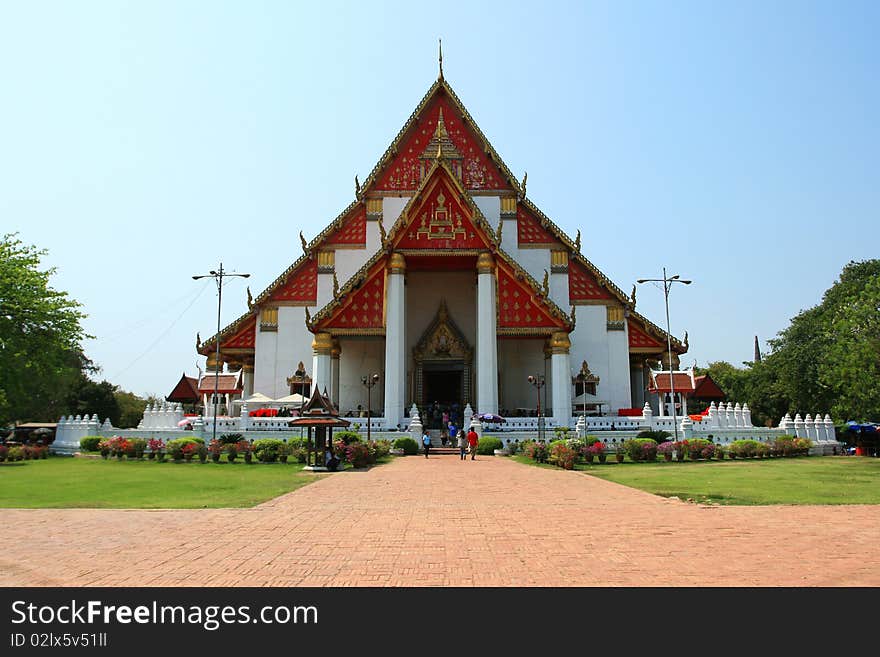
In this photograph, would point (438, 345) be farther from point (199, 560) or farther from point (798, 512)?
point (199, 560)

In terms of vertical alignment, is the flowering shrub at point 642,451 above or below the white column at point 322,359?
below

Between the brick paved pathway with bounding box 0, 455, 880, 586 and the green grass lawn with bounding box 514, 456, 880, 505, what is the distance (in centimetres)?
123

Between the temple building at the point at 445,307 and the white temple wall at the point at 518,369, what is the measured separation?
0.19ft

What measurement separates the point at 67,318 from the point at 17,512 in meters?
23.5

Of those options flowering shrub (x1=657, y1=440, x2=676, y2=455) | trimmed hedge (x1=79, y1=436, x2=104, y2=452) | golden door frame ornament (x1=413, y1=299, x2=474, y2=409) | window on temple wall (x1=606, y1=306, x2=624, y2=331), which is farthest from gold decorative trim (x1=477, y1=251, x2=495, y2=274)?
trimmed hedge (x1=79, y1=436, x2=104, y2=452)

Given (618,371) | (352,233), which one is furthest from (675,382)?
(352,233)

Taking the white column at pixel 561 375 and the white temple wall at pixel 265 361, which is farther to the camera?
the white temple wall at pixel 265 361

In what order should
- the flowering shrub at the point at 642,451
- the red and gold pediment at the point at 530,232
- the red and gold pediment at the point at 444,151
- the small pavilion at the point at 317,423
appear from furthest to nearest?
the red and gold pediment at the point at 444,151
the red and gold pediment at the point at 530,232
the flowering shrub at the point at 642,451
the small pavilion at the point at 317,423

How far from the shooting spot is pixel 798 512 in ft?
35.8

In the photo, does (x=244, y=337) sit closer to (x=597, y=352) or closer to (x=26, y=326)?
(x=26, y=326)

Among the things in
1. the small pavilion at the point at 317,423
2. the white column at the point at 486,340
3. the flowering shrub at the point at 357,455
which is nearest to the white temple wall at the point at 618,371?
the white column at the point at 486,340

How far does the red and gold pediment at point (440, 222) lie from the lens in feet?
101

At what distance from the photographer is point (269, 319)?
113ft

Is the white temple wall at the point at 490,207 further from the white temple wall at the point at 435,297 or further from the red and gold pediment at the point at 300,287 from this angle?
the red and gold pediment at the point at 300,287
